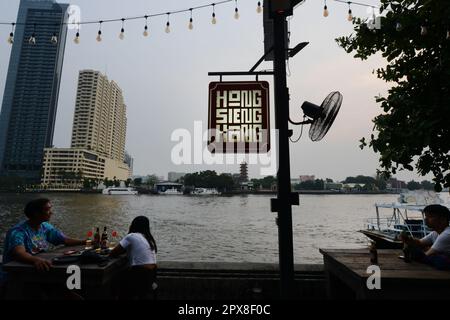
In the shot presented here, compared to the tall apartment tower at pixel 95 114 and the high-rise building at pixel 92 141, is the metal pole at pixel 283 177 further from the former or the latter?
the tall apartment tower at pixel 95 114

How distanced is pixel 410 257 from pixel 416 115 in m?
2.01

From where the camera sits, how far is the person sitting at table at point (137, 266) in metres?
3.51

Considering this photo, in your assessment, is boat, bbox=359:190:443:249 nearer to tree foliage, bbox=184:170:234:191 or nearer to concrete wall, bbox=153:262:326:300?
concrete wall, bbox=153:262:326:300

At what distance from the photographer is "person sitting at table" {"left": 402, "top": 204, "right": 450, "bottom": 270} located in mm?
3036

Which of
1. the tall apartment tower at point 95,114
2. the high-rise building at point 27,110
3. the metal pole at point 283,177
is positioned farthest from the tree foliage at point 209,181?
the metal pole at point 283,177

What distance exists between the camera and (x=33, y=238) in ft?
11.8

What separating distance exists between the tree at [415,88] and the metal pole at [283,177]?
6.17ft

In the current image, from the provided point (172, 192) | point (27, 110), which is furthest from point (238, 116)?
point (27, 110)

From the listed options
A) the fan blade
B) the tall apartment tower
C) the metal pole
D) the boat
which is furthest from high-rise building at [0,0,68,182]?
the fan blade

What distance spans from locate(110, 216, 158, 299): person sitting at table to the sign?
1720 millimetres

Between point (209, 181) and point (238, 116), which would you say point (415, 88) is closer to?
point (238, 116)

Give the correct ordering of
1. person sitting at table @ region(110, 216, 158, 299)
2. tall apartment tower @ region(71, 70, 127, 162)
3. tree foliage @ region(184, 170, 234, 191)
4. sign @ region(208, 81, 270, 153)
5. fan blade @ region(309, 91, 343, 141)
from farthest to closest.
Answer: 1. tall apartment tower @ region(71, 70, 127, 162)
2. tree foliage @ region(184, 170, 234, 191)
3. sign @ region(208, 81, 270, 153)
4. fan blade @ region(309, 91, 343, 141)
5. person sitting at table @ region(110, 216, 158, 299)
